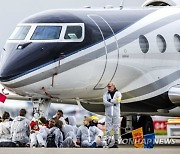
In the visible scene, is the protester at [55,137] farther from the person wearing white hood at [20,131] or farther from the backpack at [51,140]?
the person wearing white hood at [20,131]

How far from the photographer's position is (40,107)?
39625 millimetres

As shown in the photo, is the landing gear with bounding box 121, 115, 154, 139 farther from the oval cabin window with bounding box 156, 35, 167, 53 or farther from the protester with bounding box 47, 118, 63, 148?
the protester with bounding box 47, 118, 63, 148

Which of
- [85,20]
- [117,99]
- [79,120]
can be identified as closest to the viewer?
[117,99]

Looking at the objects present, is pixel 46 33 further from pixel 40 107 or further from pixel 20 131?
pixel 20 131

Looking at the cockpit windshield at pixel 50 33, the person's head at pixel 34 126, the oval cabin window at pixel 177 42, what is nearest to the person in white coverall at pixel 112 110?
the person's head at pixel 34 126

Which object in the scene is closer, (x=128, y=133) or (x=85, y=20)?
(x=85, y=20)

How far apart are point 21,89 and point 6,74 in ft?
3.17

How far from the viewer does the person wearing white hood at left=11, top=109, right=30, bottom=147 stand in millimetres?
36625

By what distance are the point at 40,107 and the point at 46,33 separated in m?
2.65

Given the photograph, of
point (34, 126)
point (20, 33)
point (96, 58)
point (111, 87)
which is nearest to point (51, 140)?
point (34, 126)

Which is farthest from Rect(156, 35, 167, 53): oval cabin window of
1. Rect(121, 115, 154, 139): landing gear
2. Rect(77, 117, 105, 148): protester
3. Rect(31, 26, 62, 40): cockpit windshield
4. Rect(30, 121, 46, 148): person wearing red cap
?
Rect(30, 121, 46, 148): person wearing red cap
